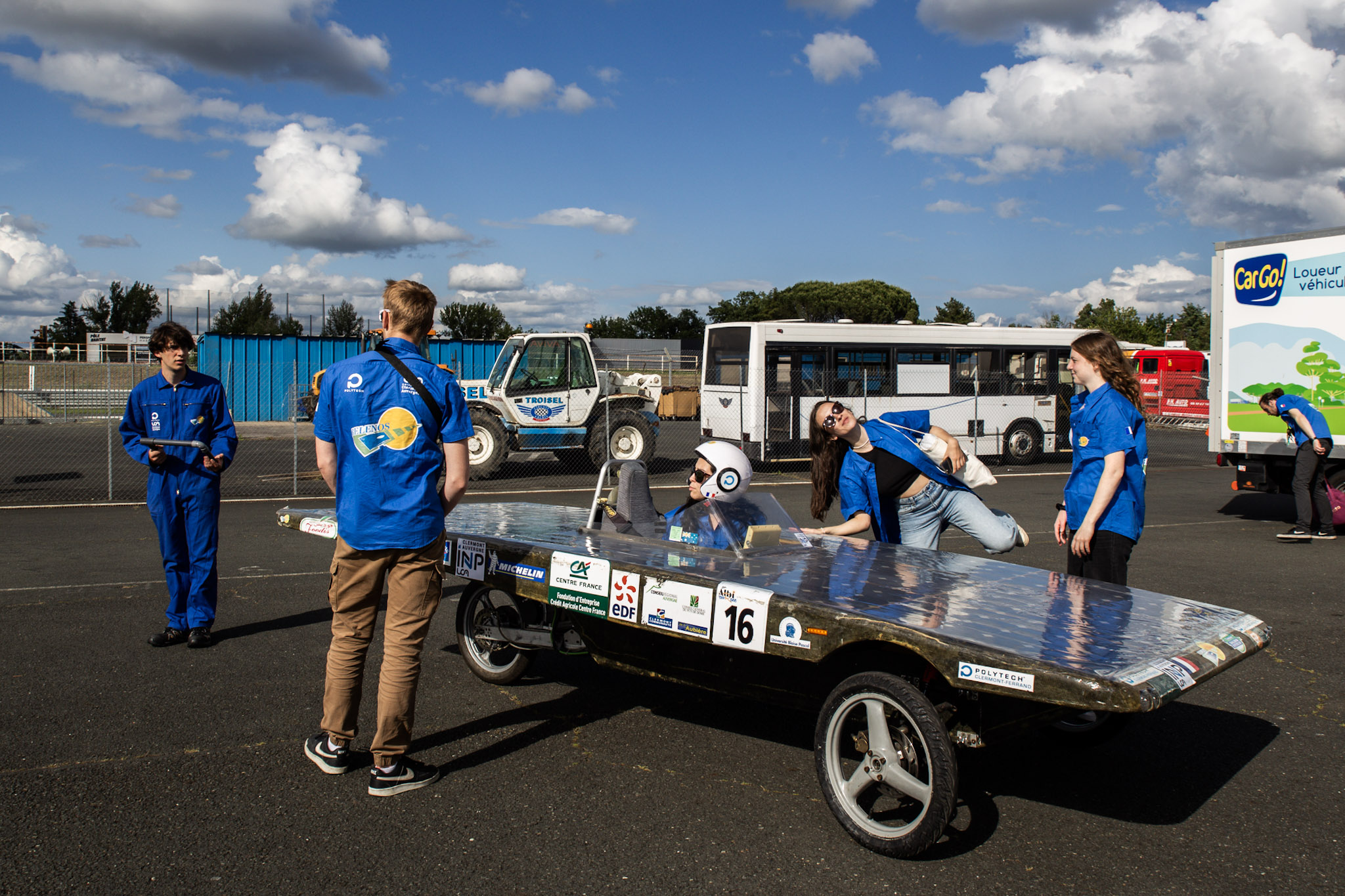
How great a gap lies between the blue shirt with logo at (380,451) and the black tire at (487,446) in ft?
40.5

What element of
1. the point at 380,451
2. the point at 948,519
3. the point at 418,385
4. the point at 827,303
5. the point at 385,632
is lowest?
the point at 385,632

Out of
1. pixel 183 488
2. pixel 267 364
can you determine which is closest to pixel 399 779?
pixel 183 488

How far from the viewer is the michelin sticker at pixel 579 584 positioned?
3752 mm

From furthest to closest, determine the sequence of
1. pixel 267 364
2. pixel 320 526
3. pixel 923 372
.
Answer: pixel 267 364
pixel 923 372
pixel 320 526

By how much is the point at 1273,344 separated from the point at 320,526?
1128 cm

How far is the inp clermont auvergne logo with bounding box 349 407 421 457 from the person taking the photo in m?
3.54

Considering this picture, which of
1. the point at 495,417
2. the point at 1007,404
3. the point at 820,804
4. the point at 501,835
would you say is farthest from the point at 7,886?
the point at 1007,404

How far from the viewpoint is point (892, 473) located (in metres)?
4.75

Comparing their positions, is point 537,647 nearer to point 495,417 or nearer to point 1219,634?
point 1219,634

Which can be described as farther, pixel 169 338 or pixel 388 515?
pixel 169 338

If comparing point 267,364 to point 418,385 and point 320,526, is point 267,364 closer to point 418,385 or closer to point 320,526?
point 320,526

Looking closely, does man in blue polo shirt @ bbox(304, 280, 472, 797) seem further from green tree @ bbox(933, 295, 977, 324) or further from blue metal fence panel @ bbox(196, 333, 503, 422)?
green tree @ bbox(933, 295, 977, 324)

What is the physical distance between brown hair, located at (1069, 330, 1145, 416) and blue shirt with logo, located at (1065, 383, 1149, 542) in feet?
0.12

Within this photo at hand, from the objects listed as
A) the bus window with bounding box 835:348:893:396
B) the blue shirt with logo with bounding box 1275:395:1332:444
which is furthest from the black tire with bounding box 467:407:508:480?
the blue shirt with logo with bounding box 1275:395:1332:444
